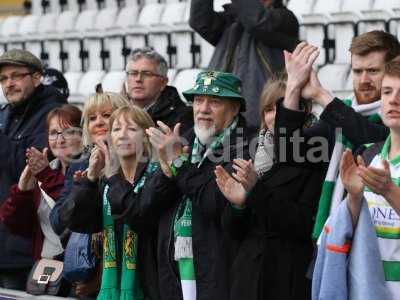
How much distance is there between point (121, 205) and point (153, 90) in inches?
43.9

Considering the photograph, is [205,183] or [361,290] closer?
[361,290]

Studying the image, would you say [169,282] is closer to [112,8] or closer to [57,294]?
[57,294]

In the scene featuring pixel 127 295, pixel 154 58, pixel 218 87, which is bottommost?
pixel 127 295

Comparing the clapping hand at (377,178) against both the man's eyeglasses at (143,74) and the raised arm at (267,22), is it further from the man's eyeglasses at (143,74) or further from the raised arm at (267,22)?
the raised arm at (267,22)

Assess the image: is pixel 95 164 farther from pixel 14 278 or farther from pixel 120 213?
pixel 14 278

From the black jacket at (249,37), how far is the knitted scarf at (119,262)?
5.03 feet

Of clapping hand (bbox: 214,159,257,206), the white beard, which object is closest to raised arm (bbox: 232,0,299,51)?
the white beard

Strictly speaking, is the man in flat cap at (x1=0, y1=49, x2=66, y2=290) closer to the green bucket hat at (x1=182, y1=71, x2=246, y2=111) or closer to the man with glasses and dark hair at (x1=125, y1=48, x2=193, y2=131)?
the man with glasses and dark hair at (x1=125, y1=48, x2=193, y2=131)

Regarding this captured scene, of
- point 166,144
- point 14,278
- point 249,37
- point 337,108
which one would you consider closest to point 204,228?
point 166,144

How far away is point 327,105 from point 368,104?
32 centimetres

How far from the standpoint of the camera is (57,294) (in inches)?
282

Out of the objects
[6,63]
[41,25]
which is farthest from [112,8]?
[6,63]

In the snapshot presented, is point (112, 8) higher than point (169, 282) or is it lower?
higher

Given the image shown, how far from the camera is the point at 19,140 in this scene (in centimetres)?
789
